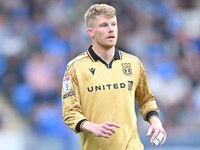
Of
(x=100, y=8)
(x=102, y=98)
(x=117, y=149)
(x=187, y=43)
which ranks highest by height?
(x=187, y=43)

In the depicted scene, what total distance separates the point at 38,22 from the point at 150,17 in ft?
7.11

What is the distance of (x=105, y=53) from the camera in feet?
23.2

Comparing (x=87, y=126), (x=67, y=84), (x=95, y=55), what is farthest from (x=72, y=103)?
(x=95, y=55)

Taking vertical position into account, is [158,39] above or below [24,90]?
above

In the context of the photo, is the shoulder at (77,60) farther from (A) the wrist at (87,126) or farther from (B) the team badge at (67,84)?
(A) the wrist at (87,126)

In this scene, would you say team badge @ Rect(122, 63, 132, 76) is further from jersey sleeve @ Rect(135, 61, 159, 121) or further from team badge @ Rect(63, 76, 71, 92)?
team badge @ Rect(63, 76, 71, 92)

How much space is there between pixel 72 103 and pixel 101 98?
0.82 ft

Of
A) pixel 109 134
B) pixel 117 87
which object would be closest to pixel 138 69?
pixel 117 87

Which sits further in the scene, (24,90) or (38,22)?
(38,22)

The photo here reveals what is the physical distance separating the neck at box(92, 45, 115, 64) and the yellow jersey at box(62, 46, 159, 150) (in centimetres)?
3

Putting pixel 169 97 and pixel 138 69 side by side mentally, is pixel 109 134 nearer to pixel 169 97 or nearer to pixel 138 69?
pixel 138 69

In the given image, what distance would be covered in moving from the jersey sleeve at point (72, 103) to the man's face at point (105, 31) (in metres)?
0.35

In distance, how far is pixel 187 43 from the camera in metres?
14.8

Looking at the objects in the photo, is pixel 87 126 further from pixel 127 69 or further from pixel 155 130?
pixel 127 69
